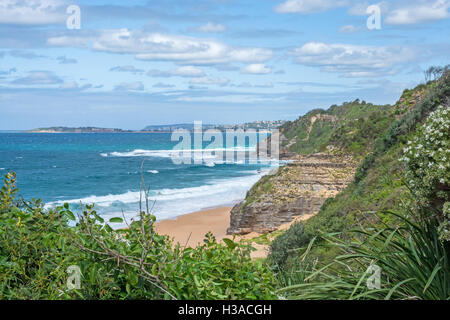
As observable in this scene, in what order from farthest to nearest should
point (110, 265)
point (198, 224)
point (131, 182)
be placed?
1. point (131, 182)
2. point (198, 224)
3. point (110, 265)

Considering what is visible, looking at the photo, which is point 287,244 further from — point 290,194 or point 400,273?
point 290,194

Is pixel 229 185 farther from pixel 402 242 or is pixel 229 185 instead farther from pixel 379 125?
pixel 402 242

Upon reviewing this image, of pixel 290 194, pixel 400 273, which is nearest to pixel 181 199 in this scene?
pixel 290 194

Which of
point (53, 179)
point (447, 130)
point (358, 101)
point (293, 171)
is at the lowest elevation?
point (53, 179)

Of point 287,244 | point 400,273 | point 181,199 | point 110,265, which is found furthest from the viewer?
point 181,199

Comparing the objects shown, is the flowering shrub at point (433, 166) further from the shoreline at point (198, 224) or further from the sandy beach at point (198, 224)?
the sandy beach at point (198, 224)

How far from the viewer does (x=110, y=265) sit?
2717mm

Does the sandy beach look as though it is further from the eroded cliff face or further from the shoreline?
the eroded cliff face

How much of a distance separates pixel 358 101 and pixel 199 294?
3098 inches

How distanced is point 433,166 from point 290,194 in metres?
19.8

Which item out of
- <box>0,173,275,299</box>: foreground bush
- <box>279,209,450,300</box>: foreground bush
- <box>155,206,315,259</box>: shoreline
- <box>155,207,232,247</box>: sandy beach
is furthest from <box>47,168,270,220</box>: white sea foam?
<box>0,173,275,299</box>: foreground bush

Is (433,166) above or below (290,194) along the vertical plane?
above

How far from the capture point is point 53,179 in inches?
2387

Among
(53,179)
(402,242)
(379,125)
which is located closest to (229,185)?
(379,125)
